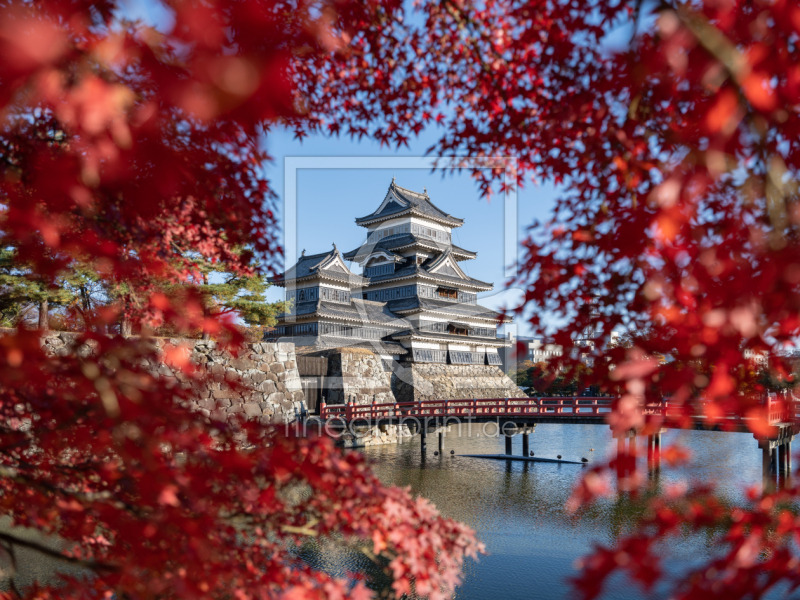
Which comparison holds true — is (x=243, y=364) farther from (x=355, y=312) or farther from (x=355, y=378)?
(x=355, y=312)

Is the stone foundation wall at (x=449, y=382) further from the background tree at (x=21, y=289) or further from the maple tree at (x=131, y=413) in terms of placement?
the maple tree at (x=131, y=413)

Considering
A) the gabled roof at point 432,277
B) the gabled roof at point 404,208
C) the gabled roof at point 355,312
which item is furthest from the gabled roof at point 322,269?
the gabled roof at point 404,208

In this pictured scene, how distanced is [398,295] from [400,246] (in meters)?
2.76

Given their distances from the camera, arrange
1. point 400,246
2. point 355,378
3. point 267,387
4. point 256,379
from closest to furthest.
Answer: point 256,379
point 267,387
point 355,378
point 400,246

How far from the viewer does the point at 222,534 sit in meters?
2.12

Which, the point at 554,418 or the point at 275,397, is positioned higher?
the point at 275,397

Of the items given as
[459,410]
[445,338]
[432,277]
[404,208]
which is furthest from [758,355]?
[404,208]

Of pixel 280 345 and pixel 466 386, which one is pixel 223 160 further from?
pixel 466 386

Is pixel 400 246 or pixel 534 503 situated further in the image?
pixel 400 246

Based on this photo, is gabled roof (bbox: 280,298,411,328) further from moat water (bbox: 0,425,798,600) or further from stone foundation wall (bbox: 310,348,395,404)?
moat water (bbox: 0,425,798,600)

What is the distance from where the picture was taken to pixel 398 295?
2861cm

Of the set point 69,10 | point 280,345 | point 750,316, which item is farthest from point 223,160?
point 280,345

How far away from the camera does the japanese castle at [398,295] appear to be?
25000 millimetres

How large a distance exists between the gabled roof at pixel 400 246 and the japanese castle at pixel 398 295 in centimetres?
6
